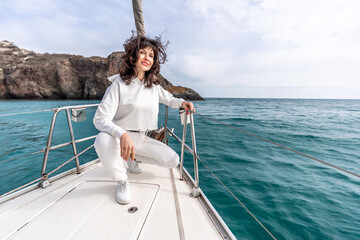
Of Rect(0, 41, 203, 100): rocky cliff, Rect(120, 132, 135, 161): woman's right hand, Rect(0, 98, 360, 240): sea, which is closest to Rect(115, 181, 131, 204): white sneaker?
Rect(120, 132, 135, 161): woman's right hand

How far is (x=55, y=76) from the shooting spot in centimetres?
3919

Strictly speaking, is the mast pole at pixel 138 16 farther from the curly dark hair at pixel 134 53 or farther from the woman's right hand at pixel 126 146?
the woman's right hand at pixel 126 146

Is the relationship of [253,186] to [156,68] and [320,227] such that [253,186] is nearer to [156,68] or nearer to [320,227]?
[320,227]

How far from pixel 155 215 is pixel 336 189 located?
13.5 feet

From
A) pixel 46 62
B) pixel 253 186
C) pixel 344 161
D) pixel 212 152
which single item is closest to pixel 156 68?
pixel 253 186

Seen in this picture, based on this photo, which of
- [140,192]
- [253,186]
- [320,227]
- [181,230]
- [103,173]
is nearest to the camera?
[181,230]

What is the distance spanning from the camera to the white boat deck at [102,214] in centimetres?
104

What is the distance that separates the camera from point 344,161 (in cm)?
497

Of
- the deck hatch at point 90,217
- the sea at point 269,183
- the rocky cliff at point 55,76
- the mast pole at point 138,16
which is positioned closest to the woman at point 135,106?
the deck hatch at point 90,217

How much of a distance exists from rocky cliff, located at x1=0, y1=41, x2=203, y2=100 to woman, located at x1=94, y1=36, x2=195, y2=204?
1570 inches

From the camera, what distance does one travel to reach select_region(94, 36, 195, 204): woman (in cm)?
136

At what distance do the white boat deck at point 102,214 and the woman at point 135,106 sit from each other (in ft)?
0.61

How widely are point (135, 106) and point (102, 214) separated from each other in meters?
0.93

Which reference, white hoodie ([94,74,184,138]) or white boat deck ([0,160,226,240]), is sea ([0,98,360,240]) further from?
white hoodie ([94,74,184,138])
